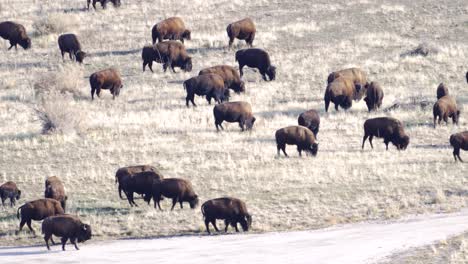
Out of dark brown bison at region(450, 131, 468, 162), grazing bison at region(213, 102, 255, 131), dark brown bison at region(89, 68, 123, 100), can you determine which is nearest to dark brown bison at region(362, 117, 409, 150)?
dark brown bison at region(450, 131, 468, 162)

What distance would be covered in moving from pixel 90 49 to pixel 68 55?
1152 mm

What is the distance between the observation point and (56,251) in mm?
24250

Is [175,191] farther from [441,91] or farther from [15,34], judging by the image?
[15,34]

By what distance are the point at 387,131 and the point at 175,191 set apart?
9.17 meters

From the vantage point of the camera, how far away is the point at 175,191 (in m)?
27.1

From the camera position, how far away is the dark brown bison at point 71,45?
47156mm

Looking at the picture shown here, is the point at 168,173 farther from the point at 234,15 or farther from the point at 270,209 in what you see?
the point at 234,15

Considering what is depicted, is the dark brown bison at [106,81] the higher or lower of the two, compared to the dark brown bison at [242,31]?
lower

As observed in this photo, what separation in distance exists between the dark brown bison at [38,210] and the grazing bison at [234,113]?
1083 centimetres

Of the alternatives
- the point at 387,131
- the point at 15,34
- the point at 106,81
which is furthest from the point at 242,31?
the point at 387,131

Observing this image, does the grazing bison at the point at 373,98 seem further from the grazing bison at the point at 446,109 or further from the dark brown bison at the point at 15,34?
the dark brown bison at the point at 15,34

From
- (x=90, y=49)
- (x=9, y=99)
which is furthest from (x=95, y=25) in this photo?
(x=9, y=99)

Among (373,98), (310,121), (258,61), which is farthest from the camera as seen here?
(258,61)

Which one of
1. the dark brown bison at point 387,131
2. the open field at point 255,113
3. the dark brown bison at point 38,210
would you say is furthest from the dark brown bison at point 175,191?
the dark brown bison at point 387,131
